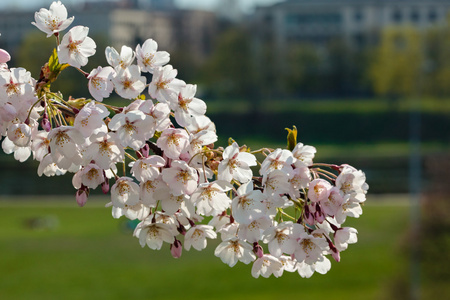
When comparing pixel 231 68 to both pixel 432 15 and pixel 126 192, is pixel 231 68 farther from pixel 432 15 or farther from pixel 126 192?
pixel 126 192

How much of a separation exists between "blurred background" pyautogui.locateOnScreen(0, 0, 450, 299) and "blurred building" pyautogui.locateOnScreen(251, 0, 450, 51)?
85 millimetres

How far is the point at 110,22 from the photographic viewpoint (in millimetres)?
37938

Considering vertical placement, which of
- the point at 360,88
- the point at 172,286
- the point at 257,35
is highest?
the point at 257,35

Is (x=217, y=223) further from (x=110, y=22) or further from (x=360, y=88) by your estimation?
(x=360, y=88)

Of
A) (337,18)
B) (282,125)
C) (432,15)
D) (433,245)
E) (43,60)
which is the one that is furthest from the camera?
(337,18)

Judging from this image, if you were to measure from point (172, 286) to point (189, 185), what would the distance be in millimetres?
19376

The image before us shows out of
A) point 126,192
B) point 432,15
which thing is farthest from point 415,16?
point 126,192

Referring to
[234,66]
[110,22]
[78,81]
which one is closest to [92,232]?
[78,81]

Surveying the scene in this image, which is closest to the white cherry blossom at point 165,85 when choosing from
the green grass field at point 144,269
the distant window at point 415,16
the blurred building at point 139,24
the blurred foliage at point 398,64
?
the green grass field at point 144,269

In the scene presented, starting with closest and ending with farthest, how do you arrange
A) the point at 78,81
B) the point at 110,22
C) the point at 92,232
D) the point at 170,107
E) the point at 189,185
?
the point at 189,185, the point at 170,107, the point at 78,81, the point at 92,232, the point at 110,22

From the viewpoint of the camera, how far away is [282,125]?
40.2 m

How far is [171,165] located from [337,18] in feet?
154

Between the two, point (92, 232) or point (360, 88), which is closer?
point (92, 232)

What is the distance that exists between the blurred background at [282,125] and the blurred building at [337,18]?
85mm
